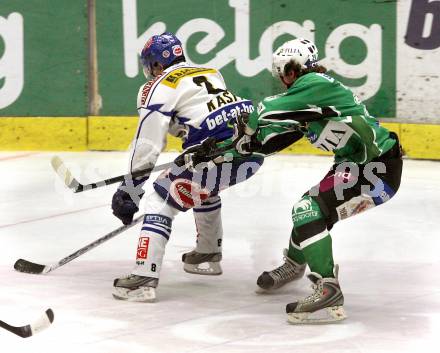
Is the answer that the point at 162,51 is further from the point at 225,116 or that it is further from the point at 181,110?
the point at 225,116

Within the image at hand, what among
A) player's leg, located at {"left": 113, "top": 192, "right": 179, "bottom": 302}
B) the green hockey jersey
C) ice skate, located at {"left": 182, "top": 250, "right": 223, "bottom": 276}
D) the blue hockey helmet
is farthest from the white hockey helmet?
ice skate, located at {"left": 182, "top": 250, "right": 223, "bottom": 276}

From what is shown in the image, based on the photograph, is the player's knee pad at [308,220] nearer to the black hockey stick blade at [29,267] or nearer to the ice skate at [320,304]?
the ice skate at [320,304]

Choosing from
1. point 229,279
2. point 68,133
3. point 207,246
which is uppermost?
point 207,246

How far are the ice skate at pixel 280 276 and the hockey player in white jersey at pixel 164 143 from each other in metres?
0.43

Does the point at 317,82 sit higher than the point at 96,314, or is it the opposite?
the point at 317,82

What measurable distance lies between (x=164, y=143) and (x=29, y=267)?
3.41 feet

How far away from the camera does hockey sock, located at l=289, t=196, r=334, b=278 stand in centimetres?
439

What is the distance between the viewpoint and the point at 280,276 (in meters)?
4.96

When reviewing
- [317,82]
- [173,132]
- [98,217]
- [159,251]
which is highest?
[317,82]

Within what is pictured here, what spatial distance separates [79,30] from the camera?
30.0 feet


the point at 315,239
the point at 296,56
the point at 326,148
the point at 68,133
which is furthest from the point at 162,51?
the point at 68,133

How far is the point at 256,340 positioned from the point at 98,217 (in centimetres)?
275

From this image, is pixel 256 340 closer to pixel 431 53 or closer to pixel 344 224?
pixel 344 224

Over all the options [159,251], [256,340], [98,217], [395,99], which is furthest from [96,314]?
[395,99]
